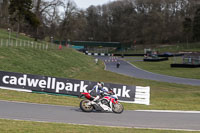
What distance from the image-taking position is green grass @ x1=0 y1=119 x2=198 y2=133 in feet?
32.5

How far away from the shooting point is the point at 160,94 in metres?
26.5

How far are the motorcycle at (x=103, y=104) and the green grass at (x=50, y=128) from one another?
3021 mm

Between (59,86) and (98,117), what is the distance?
700cm

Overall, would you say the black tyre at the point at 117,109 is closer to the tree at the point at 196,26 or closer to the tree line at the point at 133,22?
the tree line at the point at 133,22

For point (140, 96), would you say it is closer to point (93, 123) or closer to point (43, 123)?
point (93, 123)

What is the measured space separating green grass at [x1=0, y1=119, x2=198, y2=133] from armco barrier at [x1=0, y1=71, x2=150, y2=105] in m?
7.99

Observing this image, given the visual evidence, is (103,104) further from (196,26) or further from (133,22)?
(133,22)

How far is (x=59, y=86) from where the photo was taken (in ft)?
65.0

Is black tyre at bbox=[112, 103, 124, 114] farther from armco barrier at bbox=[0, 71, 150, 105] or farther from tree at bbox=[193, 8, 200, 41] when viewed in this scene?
tree at bbox=[193, 8, 200, 41]

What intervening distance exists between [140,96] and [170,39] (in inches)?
4049

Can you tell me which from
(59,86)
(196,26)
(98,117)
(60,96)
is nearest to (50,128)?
(98,117)

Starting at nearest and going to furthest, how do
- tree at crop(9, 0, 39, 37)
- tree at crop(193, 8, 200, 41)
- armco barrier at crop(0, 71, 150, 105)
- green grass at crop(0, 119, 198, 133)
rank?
green grass at crop(0, 119, 198, 133), armco barrier at crop(0, 71, 150, 105), tree at crop(9, 0, 39, 37), tree at crop(193, 8, 200, 41)

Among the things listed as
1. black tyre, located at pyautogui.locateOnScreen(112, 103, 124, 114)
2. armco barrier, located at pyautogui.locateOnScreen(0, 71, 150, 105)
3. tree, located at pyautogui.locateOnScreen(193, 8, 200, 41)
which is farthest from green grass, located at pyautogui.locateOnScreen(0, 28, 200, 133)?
tree, located at pyautogui.locateOnScreen(193, 8, 200, 41)

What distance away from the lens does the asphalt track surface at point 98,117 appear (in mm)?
12242
